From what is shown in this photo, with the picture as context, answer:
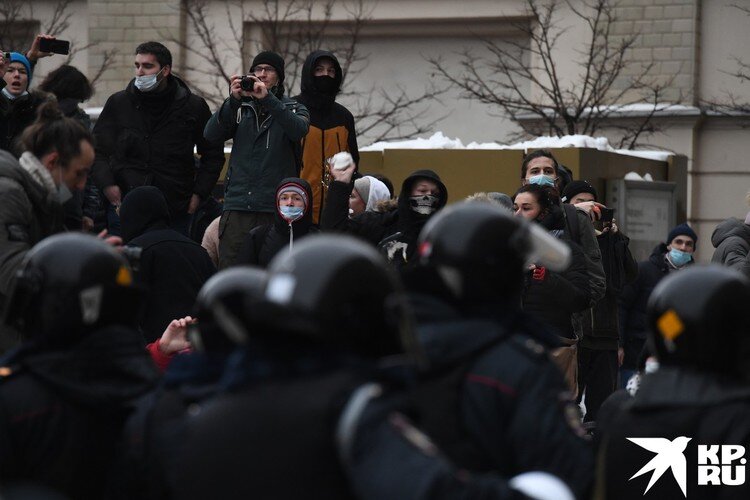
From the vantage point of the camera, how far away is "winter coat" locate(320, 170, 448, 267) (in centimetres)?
891

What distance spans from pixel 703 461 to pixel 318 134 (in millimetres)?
6574

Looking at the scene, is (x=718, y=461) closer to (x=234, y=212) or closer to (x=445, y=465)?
(x=445, y=465)

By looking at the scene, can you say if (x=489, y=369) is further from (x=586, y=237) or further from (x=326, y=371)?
(x=586, y=237)

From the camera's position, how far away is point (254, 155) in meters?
10.5

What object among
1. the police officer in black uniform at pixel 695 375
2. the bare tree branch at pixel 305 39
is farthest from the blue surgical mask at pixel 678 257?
the bare tree branch at pixel 305 39

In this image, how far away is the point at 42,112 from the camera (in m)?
6.53

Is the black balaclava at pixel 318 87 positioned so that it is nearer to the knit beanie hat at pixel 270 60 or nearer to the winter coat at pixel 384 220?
the knit beanie hat at pixel 270 60

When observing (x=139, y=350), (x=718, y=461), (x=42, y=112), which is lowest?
(x=718, y=461)

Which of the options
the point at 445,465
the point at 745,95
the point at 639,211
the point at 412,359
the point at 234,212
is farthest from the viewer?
the point at 745,95

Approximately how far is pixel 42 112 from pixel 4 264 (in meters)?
0.70

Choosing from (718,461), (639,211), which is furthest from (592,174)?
(718,461)

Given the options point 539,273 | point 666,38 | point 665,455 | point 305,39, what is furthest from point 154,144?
point 666,38

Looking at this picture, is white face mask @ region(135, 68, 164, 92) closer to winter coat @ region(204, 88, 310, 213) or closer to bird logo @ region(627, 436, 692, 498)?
winter coat @ region(204, 88, 310, 213)

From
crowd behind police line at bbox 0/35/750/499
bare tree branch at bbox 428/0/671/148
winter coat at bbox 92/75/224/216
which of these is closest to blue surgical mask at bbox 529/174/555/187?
winter coat at bbox 92/75/224/216
